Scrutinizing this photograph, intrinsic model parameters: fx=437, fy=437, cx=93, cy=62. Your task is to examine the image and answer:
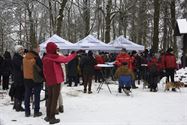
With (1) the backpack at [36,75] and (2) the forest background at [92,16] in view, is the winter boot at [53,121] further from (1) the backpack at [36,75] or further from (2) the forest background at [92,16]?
(2) the forest background at [92,16]

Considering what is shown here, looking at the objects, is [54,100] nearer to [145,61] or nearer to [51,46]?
[51,46]

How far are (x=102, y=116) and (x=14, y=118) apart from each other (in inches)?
99.8

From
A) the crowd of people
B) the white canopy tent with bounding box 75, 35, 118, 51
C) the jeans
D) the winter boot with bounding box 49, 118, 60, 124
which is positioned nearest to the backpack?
the crowd of people

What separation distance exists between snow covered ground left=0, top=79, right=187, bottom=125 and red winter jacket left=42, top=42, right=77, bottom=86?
45.4 inches

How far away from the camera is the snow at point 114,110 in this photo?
11703mm

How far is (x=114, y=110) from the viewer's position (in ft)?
44.2

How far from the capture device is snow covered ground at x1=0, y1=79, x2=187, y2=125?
11.7m

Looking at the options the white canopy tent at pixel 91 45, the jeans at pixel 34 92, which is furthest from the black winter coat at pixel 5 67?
the jeans at pixel 34 92

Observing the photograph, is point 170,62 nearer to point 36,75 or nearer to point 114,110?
point 114,110

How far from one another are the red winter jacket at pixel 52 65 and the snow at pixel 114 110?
45.6 inches

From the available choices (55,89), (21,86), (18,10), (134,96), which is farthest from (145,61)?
(18,10)

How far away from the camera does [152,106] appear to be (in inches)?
562

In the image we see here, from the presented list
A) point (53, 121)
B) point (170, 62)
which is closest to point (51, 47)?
point (53, 121)

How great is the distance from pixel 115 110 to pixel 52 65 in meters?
2.91
